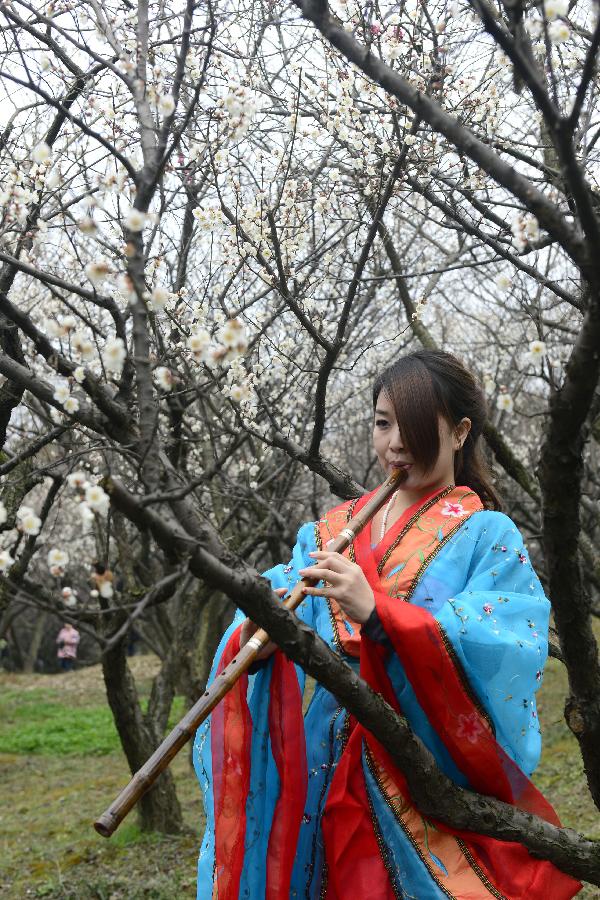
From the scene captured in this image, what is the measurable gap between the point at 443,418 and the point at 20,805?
8240 millimetres

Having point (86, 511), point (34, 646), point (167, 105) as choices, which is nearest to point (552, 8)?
point (86, 511)

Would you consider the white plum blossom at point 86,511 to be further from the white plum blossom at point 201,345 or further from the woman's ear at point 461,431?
the woman's ear at point 461,431

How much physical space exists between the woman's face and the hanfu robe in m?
0.06

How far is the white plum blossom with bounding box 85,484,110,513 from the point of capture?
178 centimetres

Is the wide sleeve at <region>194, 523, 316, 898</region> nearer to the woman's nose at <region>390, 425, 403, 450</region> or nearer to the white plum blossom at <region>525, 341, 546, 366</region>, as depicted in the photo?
the woman's nose at <region>390, 425, 403, 450</region>

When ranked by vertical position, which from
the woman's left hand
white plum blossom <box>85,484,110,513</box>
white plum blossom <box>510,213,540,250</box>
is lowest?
the woman's left hand

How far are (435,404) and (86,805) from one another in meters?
7.43

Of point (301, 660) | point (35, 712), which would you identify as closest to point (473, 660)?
point (301, 660)

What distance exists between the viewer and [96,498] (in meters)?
1.80

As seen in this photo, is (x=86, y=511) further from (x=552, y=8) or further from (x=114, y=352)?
(x=552, y=8)

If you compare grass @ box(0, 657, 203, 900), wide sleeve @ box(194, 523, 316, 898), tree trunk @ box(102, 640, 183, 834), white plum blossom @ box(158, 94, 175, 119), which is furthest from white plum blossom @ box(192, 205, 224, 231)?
grass @ box(0, 657, 203, 900)

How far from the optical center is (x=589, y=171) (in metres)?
4.89

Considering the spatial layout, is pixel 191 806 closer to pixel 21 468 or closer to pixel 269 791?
pixel 21 468

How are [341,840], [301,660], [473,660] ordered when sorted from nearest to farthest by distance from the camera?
[301,660]
[473,660]
[341,840]
